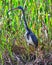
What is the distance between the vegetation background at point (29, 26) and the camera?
303cm

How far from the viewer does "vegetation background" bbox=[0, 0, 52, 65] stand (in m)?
3.03

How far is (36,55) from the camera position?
117 inches

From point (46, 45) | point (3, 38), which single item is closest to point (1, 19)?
point (3, 38)

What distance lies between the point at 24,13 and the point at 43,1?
246 millimetres

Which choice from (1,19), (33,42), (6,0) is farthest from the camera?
(6,0)

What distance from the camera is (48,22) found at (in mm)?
3033

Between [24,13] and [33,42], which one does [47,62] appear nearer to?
[33,42]

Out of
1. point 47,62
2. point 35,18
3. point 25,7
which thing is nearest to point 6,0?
point 25,7

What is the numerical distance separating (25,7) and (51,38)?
368mm

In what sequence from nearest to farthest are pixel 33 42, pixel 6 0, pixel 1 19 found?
1. pixel 33 42
2. pixel 1 19
3. pixel 6 0

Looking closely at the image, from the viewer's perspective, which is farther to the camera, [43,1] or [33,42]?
[43,1]

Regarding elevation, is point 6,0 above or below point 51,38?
above

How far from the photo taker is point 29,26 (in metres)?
3.05

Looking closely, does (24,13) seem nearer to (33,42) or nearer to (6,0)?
(33,42)
